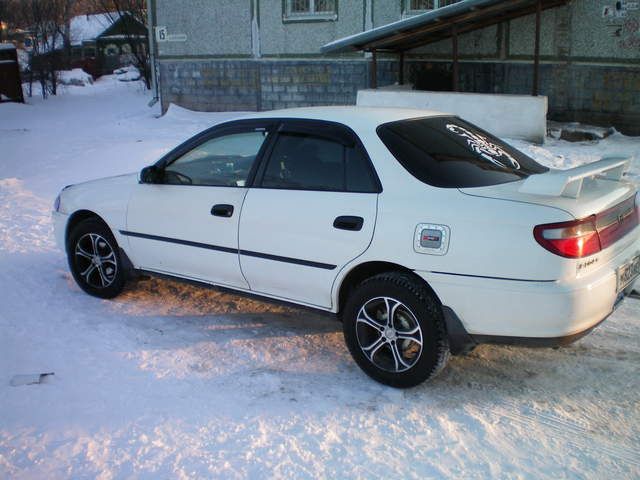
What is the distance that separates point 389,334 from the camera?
12.9ft

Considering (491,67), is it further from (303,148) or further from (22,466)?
(22,466)

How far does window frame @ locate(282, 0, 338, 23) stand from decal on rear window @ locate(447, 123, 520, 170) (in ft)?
41.5

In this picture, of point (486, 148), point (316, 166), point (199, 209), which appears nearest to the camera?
point (316, 166)

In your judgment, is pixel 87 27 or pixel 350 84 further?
pixel 87 27

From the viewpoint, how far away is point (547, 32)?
14562mm

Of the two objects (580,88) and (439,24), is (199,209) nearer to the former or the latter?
(439,24)

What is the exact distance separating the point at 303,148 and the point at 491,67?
1194 cm

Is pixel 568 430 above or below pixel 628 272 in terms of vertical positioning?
below

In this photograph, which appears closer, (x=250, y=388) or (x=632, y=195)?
(x=250, y=388)

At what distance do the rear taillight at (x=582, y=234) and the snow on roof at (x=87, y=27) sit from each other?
53.9 metres

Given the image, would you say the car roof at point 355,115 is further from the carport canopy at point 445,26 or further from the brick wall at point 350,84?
the brick wall at point 350,84

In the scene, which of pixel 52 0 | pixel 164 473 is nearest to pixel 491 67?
pixel 164 473

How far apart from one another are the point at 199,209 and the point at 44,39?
25054mm

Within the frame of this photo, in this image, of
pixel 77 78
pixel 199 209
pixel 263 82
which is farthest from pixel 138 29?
pixel 199 209
